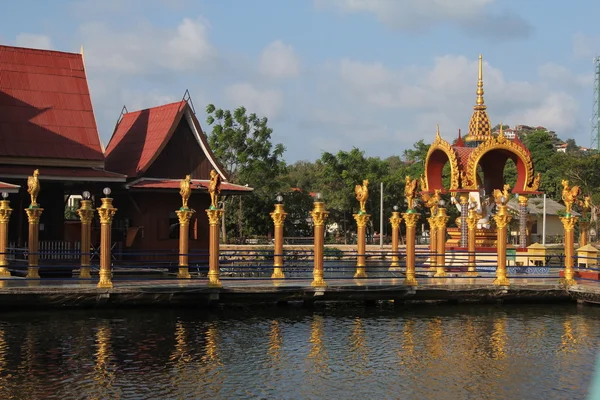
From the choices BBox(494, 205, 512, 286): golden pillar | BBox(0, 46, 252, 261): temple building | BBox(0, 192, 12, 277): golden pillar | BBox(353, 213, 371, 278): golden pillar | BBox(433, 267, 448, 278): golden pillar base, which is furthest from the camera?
BBox(0, 46, 252, 261): temple building

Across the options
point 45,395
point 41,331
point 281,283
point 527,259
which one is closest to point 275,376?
point 45,395

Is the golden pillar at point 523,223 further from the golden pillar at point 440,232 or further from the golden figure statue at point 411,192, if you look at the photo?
the golden figure statue at point 411,192

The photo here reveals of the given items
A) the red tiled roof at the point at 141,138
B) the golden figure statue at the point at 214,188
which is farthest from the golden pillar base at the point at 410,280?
the red tiled roof at the point at 141,138

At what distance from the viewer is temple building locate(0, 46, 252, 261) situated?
96.9ft

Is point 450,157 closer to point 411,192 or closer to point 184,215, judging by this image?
point 411,192

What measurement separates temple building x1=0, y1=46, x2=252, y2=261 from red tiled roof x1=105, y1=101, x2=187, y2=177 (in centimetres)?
5

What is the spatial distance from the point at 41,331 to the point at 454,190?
19845mm

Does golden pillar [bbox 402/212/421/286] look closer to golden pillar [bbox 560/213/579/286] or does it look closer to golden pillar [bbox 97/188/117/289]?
golden pillar [bbox 560/213/579/286]

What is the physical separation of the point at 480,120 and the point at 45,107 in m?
19.7

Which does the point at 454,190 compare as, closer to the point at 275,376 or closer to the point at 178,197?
the point at 178,197

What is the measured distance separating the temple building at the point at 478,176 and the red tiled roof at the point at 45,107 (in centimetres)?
1480

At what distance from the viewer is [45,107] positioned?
31.2 m

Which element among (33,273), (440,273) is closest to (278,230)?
(440,273)

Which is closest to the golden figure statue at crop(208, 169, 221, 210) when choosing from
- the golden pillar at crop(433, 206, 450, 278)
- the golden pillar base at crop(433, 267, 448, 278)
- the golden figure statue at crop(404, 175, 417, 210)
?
the golden figure statue at crop(404, 175, 417, 210)
